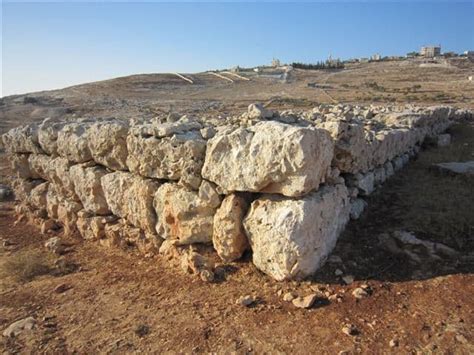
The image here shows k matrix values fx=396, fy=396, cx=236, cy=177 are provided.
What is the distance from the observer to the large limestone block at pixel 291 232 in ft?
14.4

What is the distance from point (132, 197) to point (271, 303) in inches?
115

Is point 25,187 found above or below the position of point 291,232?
below

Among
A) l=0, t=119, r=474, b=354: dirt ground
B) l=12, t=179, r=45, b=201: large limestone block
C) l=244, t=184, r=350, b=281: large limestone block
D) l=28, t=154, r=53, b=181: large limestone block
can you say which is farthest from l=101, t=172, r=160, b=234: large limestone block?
l=12, t=179, r=45, b=201: large limestone block

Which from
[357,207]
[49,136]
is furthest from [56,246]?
[357,207]

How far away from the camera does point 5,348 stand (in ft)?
13.4

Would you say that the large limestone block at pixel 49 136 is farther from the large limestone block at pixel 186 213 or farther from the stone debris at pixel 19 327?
→ the stone debris at pixel 19 327

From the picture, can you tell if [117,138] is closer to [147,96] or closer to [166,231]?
[166,231]

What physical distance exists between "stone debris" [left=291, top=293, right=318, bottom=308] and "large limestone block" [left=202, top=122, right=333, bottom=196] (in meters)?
1.11

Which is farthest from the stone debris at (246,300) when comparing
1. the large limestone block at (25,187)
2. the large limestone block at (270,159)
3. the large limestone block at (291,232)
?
the large limestone block at (25,187)

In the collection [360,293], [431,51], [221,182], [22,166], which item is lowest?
[360,293]

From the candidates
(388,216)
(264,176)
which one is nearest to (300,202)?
(264,176)

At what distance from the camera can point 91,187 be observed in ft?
22.3

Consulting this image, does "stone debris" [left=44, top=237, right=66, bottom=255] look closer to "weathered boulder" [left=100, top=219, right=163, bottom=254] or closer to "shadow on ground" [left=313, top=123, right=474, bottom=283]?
"weathered boulder" [left=100, top=219, right=163, bottom=254]

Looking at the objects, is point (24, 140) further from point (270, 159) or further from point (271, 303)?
point (271, 303)
